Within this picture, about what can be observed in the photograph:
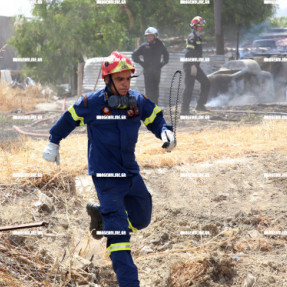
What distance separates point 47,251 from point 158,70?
7934 millimetres

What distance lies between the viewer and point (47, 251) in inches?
169

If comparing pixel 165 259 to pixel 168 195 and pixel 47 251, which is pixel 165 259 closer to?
pixel 47 251

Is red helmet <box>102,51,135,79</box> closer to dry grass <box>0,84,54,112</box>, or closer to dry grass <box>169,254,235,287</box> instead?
dry grass <box>169,254,235,287</box>

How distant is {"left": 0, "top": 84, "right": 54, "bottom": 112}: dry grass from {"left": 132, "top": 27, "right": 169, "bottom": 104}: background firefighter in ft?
17.2

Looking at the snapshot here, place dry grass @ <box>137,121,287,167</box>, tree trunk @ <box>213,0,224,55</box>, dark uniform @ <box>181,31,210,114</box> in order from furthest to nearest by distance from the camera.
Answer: tree trunk @ <box>213,0,224,55</box>
dark uniform @ <box>181,31,210,114</box>
dry grass @ <box>137,121,287,167</box>

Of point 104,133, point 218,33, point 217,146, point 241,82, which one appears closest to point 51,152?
point 104,133

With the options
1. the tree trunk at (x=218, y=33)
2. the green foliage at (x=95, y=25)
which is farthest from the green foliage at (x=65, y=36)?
the tree trunk at (x=218, y=33)

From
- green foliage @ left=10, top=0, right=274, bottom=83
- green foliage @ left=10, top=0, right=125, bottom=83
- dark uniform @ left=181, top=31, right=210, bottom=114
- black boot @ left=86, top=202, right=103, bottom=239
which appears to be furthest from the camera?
green foliage @ left=10, top=0, right=125, bottom=83

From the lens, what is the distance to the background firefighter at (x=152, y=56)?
440 inches

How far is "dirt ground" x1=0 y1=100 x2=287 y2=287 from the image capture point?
161 inches

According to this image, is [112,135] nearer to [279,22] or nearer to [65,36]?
[65,36]

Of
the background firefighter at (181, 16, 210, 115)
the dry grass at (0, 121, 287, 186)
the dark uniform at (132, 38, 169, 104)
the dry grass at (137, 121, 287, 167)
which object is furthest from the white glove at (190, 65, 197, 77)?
the dry grass at (137, 121, 287, 167)

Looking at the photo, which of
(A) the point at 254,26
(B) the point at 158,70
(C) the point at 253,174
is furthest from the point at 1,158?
(A) the point at 254,26

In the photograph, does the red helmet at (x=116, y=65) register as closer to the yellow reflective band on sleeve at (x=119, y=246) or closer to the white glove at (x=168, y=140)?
the white glove at (x=168, y=140)
